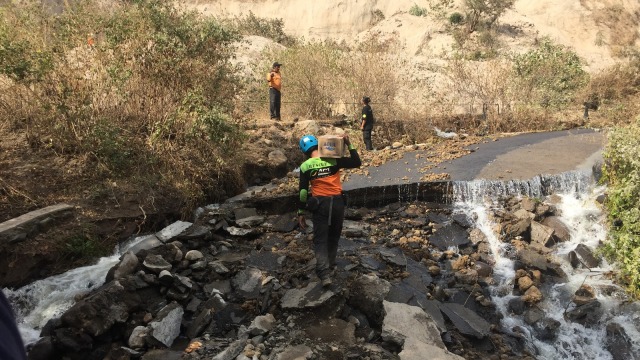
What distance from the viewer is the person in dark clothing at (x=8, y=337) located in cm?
77

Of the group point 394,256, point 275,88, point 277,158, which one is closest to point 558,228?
point 394,256

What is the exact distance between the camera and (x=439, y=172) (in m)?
9.73

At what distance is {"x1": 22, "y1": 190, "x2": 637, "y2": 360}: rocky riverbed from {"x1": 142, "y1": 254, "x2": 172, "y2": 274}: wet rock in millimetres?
16

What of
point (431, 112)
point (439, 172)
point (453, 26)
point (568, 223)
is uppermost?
point (453, 26)

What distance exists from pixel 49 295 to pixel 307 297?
340 centimetres

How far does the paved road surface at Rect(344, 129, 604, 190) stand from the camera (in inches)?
371

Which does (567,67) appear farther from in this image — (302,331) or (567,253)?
(302,331)

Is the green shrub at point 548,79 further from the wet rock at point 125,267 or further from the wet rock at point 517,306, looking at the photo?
the wet rock at point 125,267

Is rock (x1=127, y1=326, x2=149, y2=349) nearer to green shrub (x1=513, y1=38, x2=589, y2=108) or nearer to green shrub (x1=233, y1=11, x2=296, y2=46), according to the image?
green shrub (x1=513, y1=38, x2=589, y2=108)

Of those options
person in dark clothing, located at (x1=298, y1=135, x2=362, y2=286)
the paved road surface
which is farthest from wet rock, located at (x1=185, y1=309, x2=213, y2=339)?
the paved road surface

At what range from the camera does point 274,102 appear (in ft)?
40.5

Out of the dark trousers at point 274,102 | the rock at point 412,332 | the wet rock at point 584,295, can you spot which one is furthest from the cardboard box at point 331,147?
the dark trousers at point 274,102

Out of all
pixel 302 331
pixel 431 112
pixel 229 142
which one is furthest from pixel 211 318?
pixel 431 112

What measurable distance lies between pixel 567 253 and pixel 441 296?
296 centimetres
